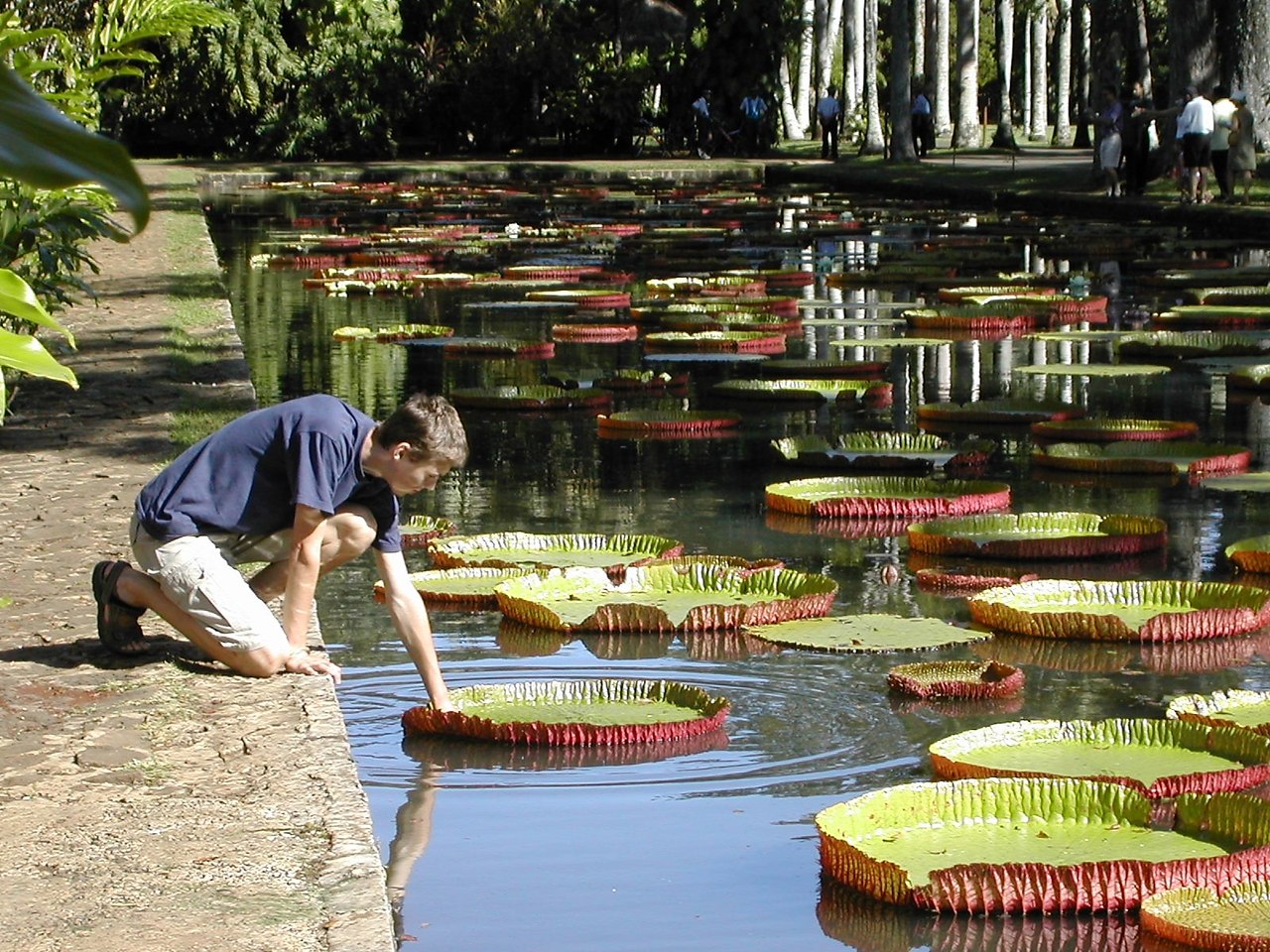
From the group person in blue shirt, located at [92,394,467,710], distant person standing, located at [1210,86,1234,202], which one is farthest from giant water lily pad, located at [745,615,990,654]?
distant person standing, located at [1210,86,1234,202]

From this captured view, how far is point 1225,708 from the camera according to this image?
4699mm

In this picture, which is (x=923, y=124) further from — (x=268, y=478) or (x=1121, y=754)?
(x=1121, y=754)

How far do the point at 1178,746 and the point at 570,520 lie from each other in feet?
11.7

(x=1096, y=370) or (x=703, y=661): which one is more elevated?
(x=1096, y=370)

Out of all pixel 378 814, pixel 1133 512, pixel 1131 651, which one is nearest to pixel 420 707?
pixel 378 814

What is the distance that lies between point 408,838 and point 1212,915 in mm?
1634

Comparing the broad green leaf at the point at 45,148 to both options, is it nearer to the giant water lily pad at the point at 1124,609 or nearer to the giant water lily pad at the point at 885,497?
the giant water lily pad at the point at 1124,609

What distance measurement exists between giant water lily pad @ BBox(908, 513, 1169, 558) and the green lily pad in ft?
15.1

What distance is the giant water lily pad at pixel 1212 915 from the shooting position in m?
3.39

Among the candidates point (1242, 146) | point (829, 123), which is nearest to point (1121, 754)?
point (1242, 146)

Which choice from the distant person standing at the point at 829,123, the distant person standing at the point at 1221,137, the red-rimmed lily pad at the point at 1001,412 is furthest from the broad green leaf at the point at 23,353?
the distant person standing at the point at 829,123

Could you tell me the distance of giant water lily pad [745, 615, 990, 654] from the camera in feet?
18.4

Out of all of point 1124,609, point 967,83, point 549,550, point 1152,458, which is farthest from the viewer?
point 967,83

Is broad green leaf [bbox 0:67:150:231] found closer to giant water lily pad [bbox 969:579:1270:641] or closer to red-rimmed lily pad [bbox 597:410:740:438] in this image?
giant water lily pad [bbox 969:579:1270:641]
